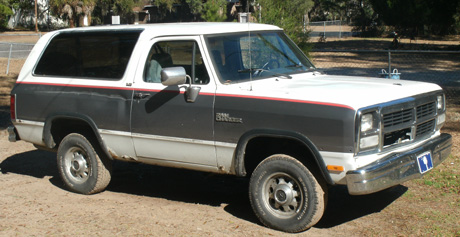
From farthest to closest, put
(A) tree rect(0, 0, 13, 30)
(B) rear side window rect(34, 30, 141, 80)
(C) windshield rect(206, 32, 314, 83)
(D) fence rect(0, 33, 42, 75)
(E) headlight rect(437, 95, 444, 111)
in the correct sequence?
(A) tree rect(0, 0, 13, 30), (D) fence rect(0, 33, 42, 75), (B) rear side window rect(34, 30, 141, 80), (E) headlight rect(437, 95, 444, 111), (C) windshield rect(206, 32, 314, 83)

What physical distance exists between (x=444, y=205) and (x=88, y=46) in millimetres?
4547

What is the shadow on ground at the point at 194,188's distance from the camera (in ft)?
22.4

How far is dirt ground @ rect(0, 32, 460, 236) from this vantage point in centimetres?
621

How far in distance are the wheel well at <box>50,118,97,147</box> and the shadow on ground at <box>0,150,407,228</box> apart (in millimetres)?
762

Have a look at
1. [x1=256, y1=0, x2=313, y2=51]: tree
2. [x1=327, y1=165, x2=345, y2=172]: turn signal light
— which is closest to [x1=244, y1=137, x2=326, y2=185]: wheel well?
[x1=327, y1=165, x2=345, y2=172]: turn signal light

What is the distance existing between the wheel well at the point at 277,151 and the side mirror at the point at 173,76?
944mm

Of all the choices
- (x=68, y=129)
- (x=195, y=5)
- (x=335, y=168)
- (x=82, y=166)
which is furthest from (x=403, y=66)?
(x=195, y=5)

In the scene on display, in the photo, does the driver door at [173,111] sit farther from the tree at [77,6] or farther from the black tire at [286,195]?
the tree at [77,6]

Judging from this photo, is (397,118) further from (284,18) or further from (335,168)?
(284,18)

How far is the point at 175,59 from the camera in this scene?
7016 mm

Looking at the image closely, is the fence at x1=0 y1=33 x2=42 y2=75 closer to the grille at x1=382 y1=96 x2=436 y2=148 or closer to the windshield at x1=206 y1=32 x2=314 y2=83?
the windshield at x1=206 y1=32 x2=314 y2=83

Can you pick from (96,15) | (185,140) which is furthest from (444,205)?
(96,15)

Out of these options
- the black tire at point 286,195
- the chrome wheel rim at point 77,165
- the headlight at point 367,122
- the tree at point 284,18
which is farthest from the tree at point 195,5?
the headlight at point 367,122

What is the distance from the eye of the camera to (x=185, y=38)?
6.75 metres
